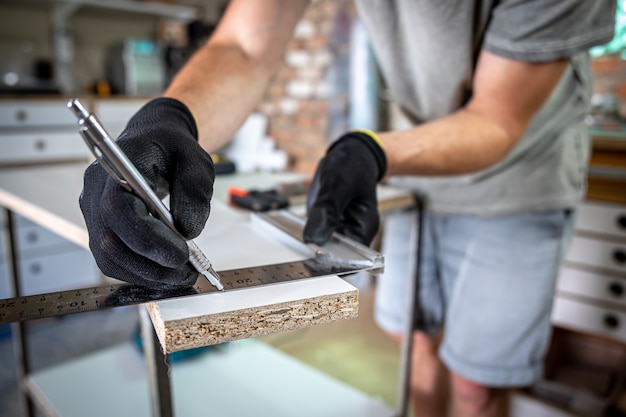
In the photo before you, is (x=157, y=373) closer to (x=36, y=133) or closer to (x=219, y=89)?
(x=219, y=89)

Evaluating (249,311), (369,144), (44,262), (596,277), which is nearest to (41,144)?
(44,262)

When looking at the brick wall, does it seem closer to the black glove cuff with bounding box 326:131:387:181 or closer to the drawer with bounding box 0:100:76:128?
the drawer with bounding box 0:100:76:128

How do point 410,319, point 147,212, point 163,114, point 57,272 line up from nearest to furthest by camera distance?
point 147,212 < point 163,114 < point 410,319 < point 57,272

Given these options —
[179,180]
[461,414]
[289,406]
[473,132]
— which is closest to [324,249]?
[179,180]

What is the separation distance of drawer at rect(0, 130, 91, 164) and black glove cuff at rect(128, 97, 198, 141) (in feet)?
5.24

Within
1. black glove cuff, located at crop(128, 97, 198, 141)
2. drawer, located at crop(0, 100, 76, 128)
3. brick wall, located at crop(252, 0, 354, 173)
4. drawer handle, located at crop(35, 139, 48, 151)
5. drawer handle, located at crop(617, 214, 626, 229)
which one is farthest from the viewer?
brick wall, located at crop(252, 0, 354, 173)

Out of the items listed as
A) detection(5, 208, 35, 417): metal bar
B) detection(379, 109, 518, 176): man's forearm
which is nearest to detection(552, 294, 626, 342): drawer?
detection(379, 109, 518, 176): man's forearm

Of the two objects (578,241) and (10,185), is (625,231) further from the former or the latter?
(10,185)

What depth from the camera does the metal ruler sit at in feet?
1.29

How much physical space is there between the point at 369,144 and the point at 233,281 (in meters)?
→ 0.25

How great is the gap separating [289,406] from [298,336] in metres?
0.91

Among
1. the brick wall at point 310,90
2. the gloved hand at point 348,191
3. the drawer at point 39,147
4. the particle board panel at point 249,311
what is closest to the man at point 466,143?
the gloved hand at point 348,191

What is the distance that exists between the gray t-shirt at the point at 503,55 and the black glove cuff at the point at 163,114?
1.43 ft

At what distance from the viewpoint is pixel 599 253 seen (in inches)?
55.2
